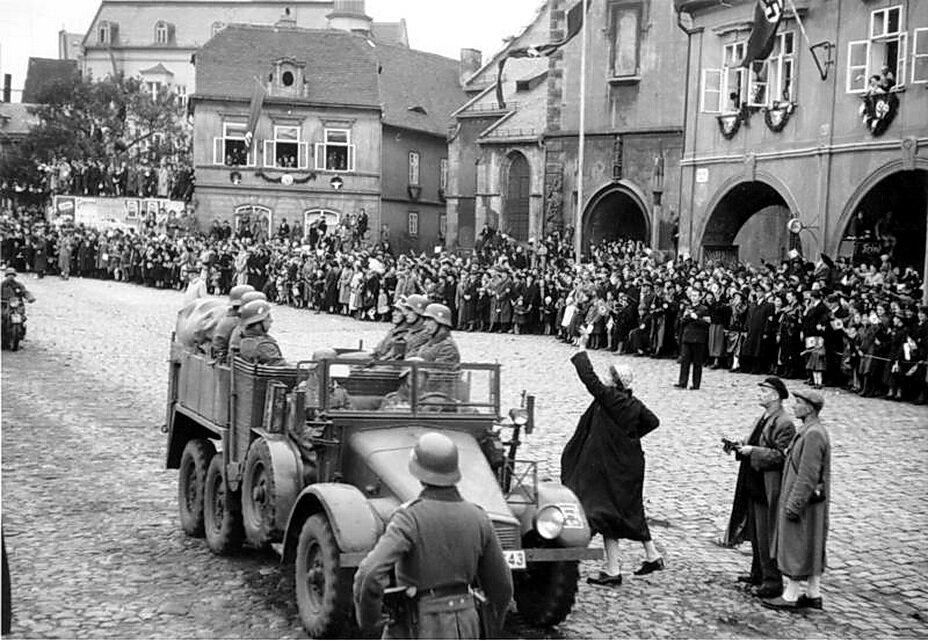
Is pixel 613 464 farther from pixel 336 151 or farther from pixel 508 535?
pixel 336 151

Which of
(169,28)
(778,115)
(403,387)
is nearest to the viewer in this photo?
(403,387)

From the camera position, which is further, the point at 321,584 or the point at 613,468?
the point at 613,468

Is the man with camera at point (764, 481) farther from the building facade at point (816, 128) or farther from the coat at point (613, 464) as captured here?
the building facade at point (816, 128)

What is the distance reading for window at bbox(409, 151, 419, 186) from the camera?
62.5 meters

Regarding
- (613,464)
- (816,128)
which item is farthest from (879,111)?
(613,464)

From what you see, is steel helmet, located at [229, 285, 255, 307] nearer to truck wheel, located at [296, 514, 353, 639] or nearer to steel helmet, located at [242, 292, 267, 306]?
steel helmet, located at [242, 292, 267, 306]

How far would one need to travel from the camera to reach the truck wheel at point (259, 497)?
8.78 m

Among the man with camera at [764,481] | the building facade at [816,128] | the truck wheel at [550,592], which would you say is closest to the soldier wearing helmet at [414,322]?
the man with camera at [764,481]

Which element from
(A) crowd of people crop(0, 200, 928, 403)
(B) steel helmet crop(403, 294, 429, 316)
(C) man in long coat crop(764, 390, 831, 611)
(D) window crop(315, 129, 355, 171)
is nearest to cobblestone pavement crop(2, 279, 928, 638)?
(C) man in long coat crop(764, 390, 831, 611)

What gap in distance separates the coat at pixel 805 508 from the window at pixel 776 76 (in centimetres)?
2242

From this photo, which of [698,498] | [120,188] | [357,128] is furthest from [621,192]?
[698,498]

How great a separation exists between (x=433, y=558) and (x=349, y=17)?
6516 cm

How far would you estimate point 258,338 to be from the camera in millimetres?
10484

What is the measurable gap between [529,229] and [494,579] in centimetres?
4619
